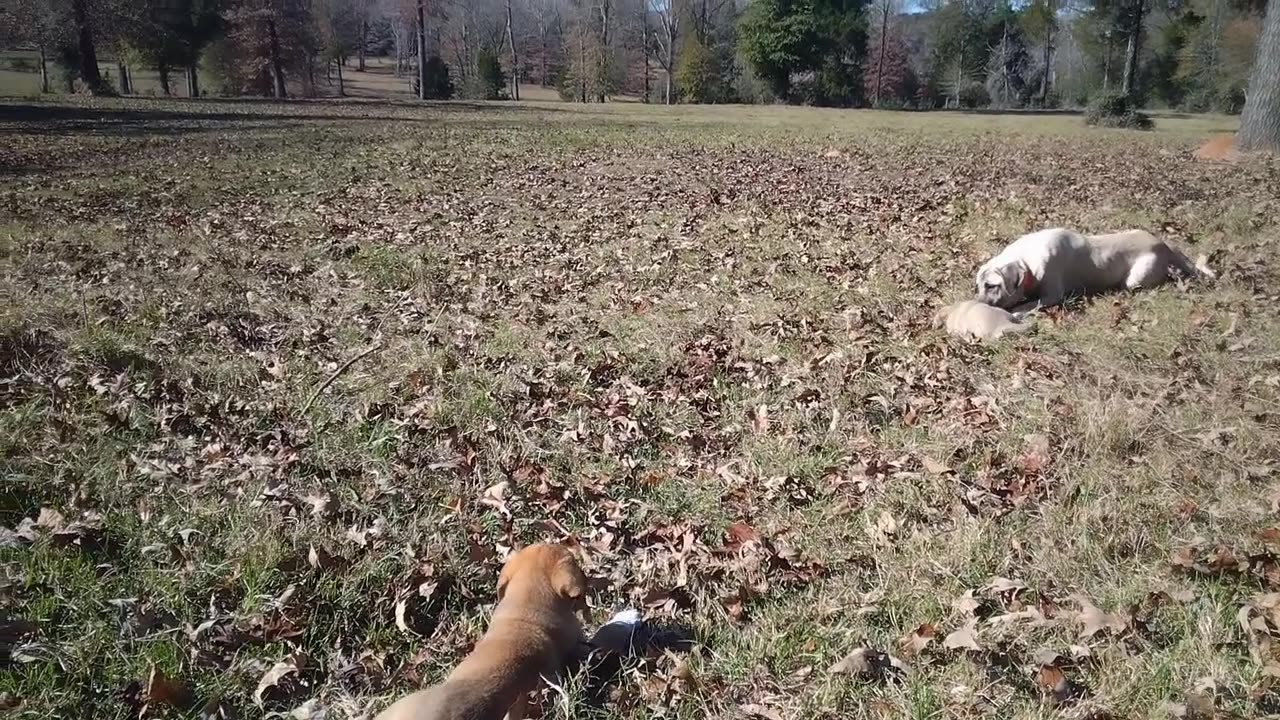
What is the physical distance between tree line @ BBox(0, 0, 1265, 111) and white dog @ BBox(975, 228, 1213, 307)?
33067 mm

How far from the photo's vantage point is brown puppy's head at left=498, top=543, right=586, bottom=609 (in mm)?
2926

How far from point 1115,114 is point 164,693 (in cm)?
3801

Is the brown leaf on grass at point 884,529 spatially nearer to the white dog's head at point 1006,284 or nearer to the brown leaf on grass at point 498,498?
the brown leaf on grass at point 498,498

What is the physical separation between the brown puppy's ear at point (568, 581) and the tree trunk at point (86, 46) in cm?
4557

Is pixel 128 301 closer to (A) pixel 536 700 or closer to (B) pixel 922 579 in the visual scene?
(A) pixel 536 700

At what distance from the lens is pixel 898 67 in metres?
63.4

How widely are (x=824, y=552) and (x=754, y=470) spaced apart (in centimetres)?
77

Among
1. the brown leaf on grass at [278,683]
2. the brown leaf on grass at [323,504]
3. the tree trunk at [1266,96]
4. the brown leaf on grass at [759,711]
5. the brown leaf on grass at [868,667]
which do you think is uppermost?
the tree trunk at [1266,96]

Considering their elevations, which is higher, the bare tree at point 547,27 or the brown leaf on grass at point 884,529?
the bare tree at point 547,27

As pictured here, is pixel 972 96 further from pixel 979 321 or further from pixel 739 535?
pixel 739 535

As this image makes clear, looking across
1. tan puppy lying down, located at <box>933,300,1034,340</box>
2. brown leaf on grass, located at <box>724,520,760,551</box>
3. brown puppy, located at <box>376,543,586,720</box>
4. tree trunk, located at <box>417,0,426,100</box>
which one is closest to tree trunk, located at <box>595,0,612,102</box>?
tree trunk, located at <box>417,0,426,100</box>

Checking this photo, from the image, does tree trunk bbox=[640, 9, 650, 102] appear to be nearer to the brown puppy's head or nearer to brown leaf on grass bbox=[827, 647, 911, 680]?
the brown puppy's head

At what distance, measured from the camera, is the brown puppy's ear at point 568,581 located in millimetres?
2922

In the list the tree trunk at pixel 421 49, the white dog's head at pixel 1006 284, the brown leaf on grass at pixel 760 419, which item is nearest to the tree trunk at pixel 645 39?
the tree trunk at pixel 421 49
